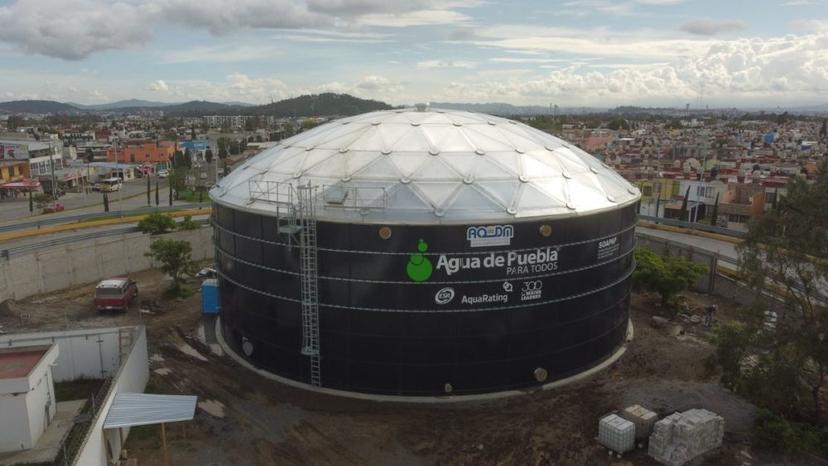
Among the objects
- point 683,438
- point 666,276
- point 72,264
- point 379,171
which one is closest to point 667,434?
point 683,438

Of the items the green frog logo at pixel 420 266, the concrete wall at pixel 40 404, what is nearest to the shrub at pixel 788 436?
the green frog logo at pixel 420 266

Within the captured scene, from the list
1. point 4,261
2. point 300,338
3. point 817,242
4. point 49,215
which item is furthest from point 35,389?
point 49,215

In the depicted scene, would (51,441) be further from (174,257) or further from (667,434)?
(667,434)

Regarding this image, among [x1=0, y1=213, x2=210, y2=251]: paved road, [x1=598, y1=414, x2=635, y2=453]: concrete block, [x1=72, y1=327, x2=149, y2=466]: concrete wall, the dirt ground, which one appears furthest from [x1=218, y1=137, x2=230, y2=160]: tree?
[x1=598, y1=414, x2=635, y2=453]: concrete block

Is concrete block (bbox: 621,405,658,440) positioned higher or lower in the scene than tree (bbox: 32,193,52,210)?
lower

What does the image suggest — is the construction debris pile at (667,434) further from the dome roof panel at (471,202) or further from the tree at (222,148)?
the tree at (222,148)

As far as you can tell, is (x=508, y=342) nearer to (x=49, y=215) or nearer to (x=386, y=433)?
(x=386, y=433)

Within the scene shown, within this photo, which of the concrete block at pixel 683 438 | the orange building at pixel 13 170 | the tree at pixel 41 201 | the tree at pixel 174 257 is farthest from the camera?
the orange building at pixel 13 170

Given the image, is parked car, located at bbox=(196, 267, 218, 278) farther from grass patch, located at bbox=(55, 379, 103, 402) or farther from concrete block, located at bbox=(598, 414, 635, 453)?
concrete block, located at bbox=(598, 414, 635, 453)
